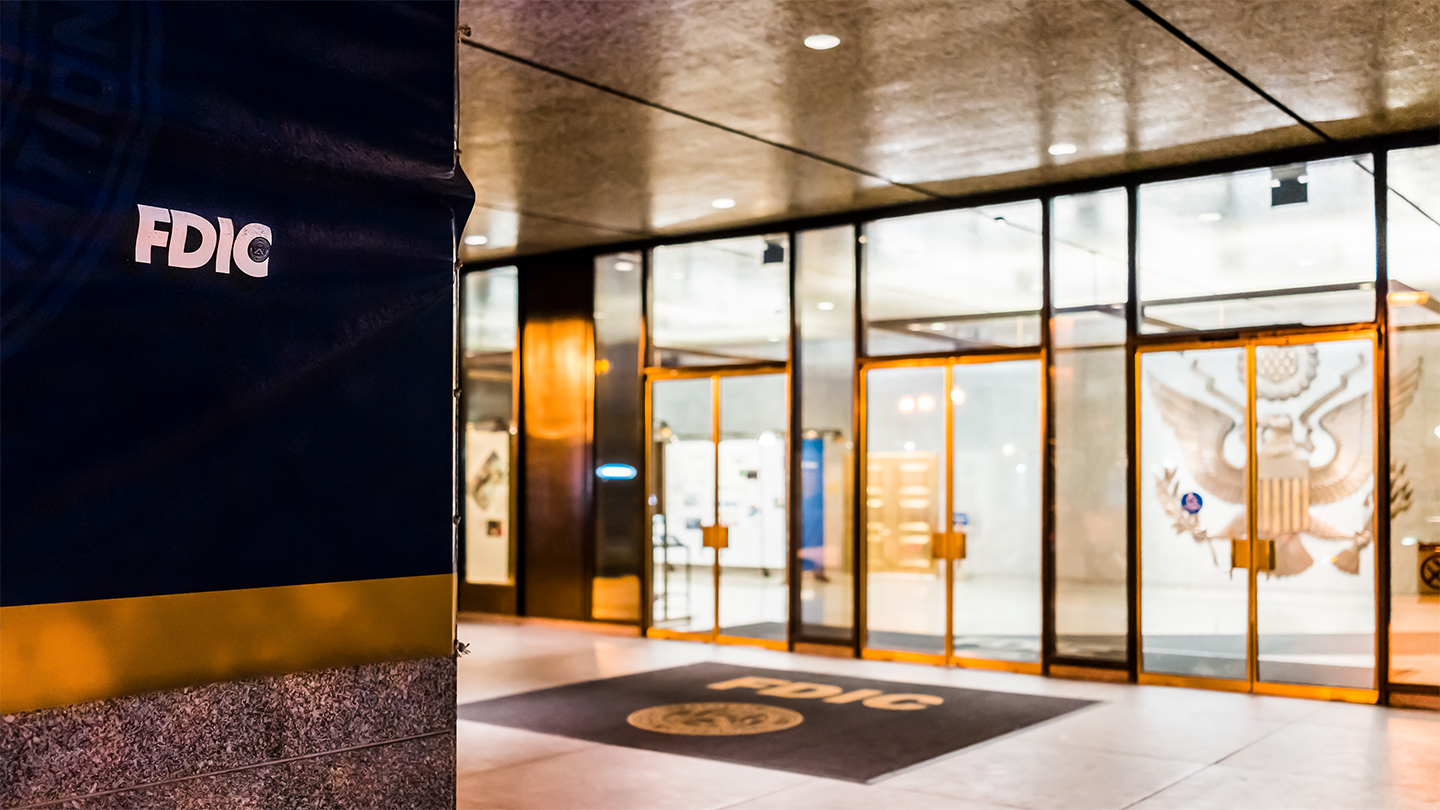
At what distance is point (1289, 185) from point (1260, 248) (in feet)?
1.62

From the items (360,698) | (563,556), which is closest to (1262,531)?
(563,556)

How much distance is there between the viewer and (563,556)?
41.7ft

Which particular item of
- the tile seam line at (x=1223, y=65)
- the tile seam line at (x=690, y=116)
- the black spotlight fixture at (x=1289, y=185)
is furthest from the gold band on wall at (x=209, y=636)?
the black spotlight fixture at (x=1289, y=185)

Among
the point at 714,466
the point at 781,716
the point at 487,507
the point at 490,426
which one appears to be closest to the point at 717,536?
the point at 714,466

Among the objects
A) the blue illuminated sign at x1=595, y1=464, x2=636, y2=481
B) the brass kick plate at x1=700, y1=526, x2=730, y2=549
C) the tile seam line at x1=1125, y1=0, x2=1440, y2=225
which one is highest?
the tile seam line at x1=1125, y1=0, x2=1440, y2=225

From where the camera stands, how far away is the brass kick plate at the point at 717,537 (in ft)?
38.6

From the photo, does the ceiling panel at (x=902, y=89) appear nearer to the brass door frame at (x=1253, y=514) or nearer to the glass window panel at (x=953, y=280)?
the glass window panel at (x=953, y=280)

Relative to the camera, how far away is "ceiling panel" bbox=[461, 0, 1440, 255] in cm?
629

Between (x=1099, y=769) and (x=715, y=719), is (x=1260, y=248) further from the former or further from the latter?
(x=715, y=719)

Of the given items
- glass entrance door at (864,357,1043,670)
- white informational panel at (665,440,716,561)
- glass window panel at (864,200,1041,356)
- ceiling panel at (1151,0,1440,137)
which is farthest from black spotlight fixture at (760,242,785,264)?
ceiling panel at (1151,0,1440,137)

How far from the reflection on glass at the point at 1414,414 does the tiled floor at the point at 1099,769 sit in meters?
0.57

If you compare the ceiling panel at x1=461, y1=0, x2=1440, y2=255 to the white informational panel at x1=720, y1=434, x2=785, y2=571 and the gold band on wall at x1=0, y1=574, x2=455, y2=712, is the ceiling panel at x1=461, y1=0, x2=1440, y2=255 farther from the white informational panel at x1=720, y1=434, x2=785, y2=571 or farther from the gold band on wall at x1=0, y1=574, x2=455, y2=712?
the gold band on wall at x1=0, y1=574, x2=455, y2=712

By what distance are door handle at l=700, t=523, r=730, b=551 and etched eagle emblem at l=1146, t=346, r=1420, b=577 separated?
4135 mm

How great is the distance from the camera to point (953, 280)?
34.4ft
